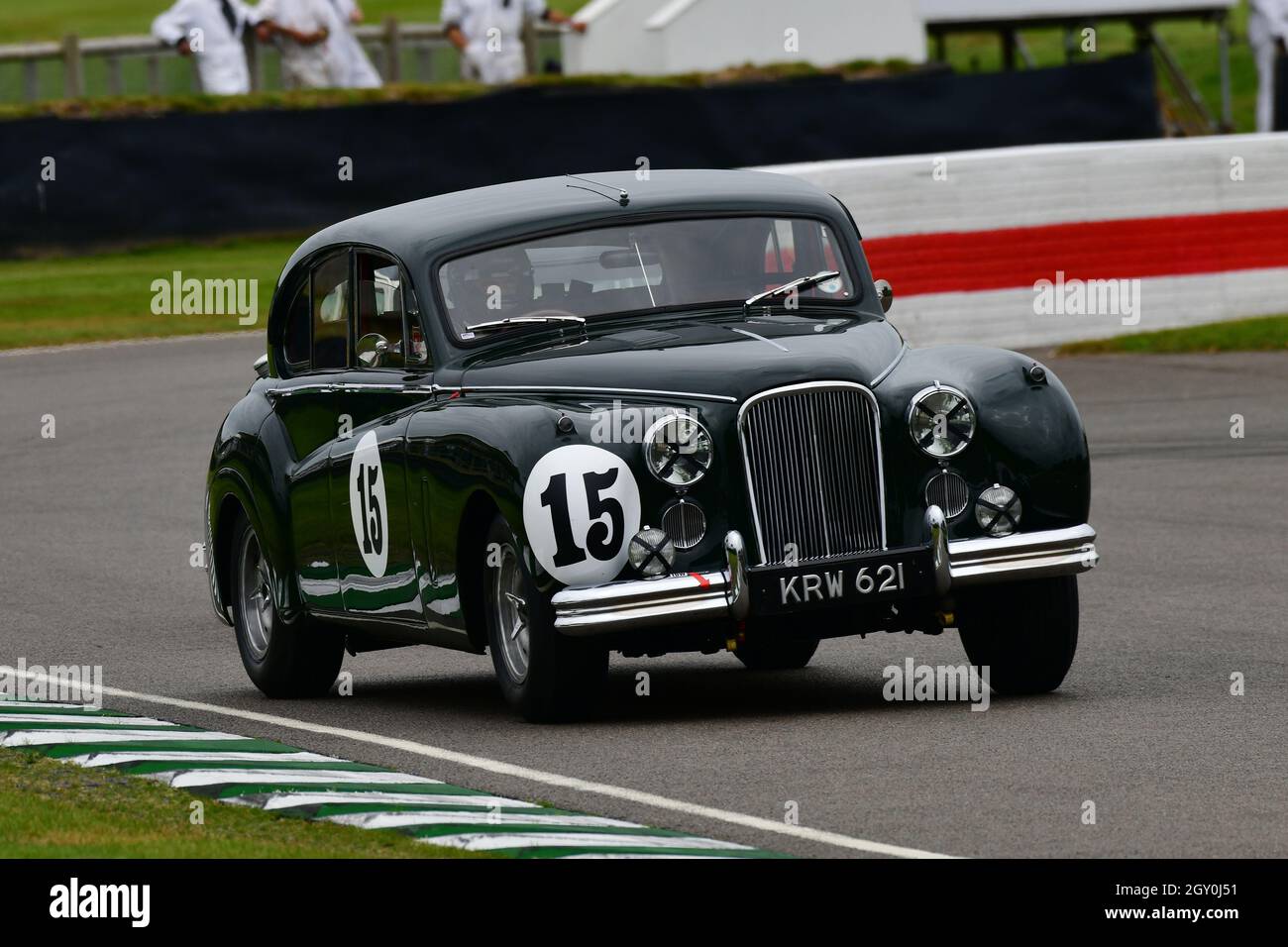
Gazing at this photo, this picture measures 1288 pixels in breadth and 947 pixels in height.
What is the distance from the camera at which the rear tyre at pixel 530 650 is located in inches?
345

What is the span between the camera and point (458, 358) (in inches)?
377

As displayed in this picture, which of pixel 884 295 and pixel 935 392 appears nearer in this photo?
pixel 935 392

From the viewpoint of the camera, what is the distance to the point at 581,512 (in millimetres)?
8633

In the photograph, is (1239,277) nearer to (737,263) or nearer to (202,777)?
(737,263)

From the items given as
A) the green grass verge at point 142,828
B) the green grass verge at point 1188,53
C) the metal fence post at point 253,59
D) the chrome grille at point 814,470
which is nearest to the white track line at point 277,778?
the green grass verge at point 142,828

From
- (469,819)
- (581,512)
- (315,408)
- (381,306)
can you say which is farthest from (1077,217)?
(469,819)

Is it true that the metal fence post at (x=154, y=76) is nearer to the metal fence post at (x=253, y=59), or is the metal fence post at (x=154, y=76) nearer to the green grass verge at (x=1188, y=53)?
the metal fence post at (x=253, y=59)

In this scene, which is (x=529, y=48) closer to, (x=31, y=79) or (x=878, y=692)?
(x=31, y=79)

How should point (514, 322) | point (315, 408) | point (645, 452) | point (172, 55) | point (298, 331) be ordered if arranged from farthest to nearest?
point (172, 55)
point (298, 331)
point (315, 408)
point (514, 322)
point (645, 452)

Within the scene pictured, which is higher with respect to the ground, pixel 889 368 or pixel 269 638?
pixel 889 368

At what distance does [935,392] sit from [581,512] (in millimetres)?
1279

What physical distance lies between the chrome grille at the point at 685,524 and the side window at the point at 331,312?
2.15 meters
